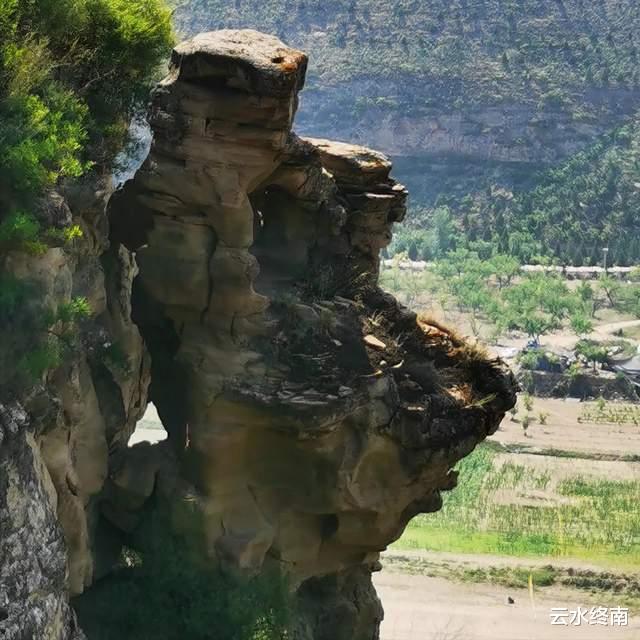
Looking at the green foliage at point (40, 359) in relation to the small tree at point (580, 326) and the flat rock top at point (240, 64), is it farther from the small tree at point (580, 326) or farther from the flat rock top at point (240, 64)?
the small tree at point (580, 326)

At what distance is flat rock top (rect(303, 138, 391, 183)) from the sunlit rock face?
0.03 m

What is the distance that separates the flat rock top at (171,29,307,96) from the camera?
1619 cm

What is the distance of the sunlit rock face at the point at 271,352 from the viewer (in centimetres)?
1680

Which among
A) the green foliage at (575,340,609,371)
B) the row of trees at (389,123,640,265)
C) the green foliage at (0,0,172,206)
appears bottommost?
the row of trees at (389,123,640,265)

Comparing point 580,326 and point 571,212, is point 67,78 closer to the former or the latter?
point 580,326

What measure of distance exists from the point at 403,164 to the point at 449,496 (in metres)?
90.6

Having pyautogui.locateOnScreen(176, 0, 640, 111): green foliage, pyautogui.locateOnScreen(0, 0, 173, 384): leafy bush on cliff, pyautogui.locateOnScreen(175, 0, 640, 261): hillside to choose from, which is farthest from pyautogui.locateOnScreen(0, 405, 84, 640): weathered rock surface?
pyautogui.locateOnScreen(176, 0, 640, 111): green foliage

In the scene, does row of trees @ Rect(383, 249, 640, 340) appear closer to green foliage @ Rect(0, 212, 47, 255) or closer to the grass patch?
the grass patch

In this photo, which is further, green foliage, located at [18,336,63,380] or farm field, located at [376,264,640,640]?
farm field, located at [376,264,640,640]

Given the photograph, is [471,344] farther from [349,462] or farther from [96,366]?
[96,366]

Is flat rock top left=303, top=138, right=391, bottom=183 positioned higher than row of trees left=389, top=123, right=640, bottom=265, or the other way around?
flat rock top left=303, top=138, right=391, bottom=183

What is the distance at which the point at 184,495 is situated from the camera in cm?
1781

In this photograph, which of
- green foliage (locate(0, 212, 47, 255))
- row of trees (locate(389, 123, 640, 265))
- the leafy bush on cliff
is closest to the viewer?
green foliage (locate(0, 212, 47, 255))

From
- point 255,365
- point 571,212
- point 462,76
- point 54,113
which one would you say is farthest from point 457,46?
point 54,113
